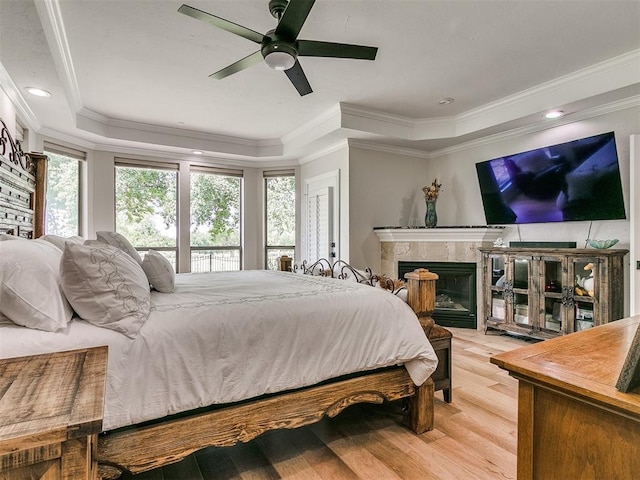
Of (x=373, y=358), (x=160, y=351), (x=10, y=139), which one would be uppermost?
(x=10, y=139)

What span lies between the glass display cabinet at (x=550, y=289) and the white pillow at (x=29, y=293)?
13.1 ft

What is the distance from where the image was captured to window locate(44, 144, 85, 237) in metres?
4.38

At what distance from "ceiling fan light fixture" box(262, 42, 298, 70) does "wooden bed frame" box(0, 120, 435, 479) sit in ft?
5.72

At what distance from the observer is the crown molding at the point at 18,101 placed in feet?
9.35

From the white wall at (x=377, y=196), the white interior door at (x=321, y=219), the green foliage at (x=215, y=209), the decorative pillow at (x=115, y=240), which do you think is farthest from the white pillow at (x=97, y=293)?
the green foliage at (x=215, y=209)

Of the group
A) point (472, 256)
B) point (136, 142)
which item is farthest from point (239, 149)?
point (472, 256)

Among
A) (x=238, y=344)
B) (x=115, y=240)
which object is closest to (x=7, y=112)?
(x=115, y=240)

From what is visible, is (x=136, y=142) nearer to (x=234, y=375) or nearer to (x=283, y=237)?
(x=283, y=237)

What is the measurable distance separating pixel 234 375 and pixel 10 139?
2806 millimetres

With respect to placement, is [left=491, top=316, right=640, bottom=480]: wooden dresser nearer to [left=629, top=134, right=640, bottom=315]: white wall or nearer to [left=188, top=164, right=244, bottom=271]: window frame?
[left=629, top=134, right=640, bottom=315]: white wall

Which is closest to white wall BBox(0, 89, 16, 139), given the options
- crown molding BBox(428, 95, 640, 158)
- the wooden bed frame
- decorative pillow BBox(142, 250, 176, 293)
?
the wooden bed frame

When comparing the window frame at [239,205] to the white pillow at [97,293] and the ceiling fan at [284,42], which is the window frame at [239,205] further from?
the white pillow at [97,293]

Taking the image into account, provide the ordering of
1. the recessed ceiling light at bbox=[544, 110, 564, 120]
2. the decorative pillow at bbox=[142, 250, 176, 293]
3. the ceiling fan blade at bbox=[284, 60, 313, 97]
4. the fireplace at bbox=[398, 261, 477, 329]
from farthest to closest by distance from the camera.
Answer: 1. the fireplace at bbox=[398, 261, 477, 329]
2. the recessed ceiling light at bbox=[544, 110, 564, 120]
3. the ceiling fan blade at bbox=[284, 60, 313, 97]
4. the decorative pillow at bbox=[142, 250, 176, 293]

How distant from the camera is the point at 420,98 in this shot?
3869mm
